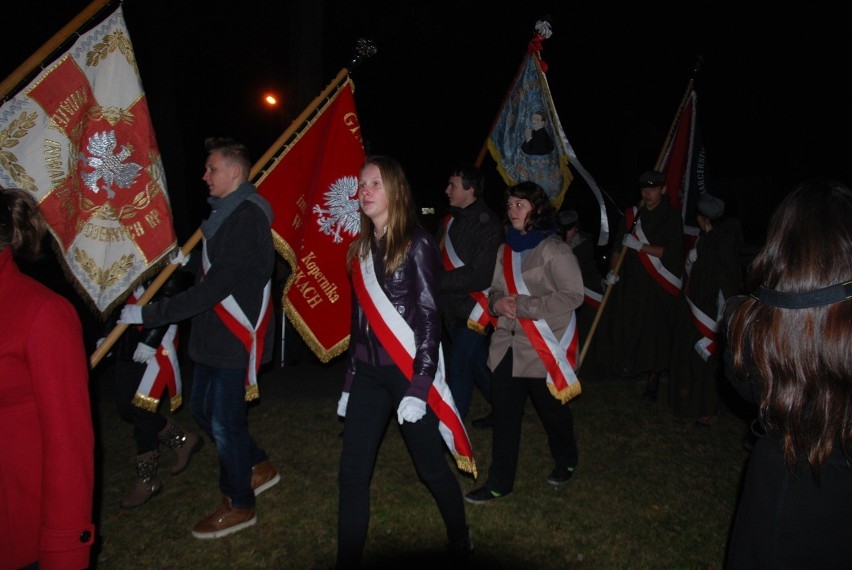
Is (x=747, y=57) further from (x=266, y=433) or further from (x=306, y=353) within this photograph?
(x=266, y=433)

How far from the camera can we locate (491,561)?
141 inches

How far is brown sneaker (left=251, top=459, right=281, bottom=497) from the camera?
432 cm

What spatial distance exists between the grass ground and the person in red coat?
1.87 m

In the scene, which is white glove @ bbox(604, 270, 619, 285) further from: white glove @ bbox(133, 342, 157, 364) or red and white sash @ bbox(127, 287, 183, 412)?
white glove @ bbox(133, 342, 157, 364)

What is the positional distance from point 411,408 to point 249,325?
1291mm

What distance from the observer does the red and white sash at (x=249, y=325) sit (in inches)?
141

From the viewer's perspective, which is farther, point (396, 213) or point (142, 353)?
point (142, 353)

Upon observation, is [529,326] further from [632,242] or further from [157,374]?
[632,242]

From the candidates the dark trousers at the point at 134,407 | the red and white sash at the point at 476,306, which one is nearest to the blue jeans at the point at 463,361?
the red and white sash at the point at 476,306

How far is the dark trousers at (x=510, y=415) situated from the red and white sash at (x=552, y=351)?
12 centimetres

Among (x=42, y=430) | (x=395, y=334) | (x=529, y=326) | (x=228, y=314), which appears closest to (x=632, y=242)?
(x=529, y=326)

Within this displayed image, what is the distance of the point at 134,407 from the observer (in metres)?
4.12

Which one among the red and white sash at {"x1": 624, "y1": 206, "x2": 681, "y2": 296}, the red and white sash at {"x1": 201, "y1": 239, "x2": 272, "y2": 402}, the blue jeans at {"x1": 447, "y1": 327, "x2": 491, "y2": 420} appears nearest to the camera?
the red and white sash at {"x1": 201, "y1": 239, "x2": 272, "y2": 402}

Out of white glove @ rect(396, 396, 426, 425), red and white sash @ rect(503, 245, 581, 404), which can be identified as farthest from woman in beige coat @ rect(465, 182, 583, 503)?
white glove @ rect(396, 396, 426, 425)
